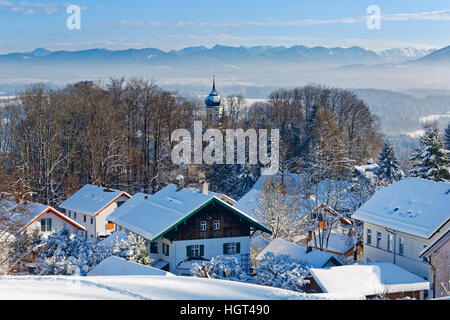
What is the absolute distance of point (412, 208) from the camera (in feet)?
87.2

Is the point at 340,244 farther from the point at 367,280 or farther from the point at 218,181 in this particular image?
the point at 218,181

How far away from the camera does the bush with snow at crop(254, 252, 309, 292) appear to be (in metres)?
19.8

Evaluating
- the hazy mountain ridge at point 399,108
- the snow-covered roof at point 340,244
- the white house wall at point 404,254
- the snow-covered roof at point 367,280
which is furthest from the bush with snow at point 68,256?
the hazy mountain ridge at point 399,108

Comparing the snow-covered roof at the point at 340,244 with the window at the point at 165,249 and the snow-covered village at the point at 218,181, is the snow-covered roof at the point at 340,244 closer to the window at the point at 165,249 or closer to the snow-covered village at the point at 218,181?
the snow-covered village at the point at 218,181

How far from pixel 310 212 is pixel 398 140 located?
54.2 meters

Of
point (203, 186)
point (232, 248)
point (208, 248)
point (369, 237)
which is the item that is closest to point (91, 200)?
point (203, 186)

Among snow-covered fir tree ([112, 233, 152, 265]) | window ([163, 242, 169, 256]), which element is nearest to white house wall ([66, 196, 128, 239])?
window ([163, 242, 169, 256])

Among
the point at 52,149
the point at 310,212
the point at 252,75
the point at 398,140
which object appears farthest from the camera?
the point at 398,140

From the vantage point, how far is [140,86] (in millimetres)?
58531

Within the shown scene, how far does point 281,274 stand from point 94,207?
2491 centimetres

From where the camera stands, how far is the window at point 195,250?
88.0ft

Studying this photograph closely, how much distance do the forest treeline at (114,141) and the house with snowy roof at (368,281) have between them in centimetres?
2174
